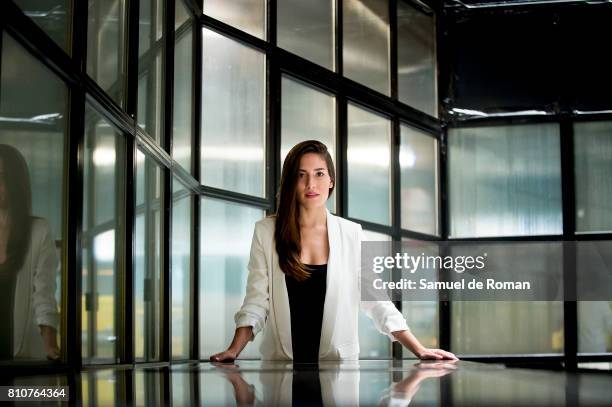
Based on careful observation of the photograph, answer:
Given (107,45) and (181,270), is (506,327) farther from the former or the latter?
(107,45)

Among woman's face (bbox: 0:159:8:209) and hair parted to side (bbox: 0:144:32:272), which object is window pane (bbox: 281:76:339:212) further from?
woman's face (bbox: 0:159:8:209)

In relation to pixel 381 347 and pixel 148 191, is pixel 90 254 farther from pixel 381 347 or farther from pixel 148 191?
pixel 381 347

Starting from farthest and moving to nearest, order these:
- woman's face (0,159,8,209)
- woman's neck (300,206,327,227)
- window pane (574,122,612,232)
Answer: window pane (574,122,612,232), woman's neck (300,206,327,227), woman's face (0,159,8,209)

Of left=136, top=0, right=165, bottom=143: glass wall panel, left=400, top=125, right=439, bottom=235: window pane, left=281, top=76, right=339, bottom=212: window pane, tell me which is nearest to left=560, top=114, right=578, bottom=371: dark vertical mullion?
left=400, top=125, right=439, bottom=235: window pane

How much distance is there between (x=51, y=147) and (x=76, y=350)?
0.71 metres

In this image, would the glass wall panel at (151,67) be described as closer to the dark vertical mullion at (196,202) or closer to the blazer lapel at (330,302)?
the dark vertical mullion at (196,202)

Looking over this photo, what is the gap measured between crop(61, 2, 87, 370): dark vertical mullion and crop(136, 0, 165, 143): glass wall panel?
3.32 ft

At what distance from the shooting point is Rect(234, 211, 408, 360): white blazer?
9.88ft

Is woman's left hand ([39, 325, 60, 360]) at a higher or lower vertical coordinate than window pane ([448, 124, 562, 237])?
lower

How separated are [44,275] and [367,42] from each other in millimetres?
4981

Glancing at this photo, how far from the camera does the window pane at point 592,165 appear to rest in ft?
25.2

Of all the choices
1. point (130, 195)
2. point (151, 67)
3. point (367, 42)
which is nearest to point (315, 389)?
point (130, 195)

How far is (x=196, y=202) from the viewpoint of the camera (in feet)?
17.7

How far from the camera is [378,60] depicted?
7.26m
